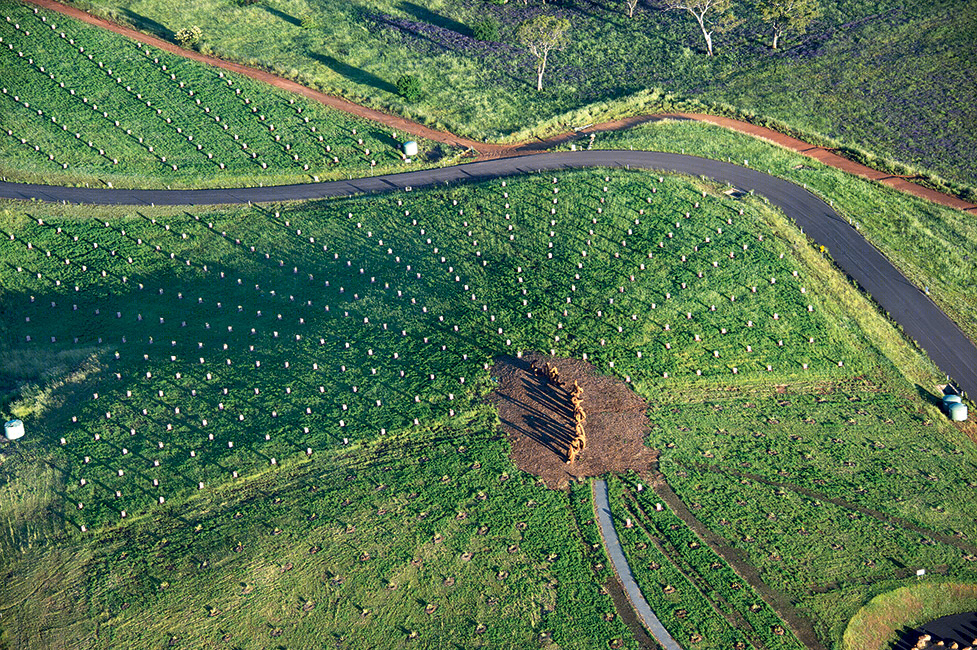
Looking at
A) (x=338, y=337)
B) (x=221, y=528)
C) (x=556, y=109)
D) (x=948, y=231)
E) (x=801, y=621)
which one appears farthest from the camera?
(x=556, y=109)

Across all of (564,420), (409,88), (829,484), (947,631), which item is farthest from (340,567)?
(409,88)

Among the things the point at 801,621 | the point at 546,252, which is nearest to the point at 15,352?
the point at 546,252

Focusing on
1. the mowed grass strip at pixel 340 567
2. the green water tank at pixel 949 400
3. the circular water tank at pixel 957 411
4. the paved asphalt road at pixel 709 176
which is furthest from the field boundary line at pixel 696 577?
the paved asphalt road at pixel 709 176

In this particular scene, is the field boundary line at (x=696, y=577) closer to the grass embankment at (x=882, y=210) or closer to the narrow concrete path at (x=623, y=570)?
the narrow concrete path at (x=623, y=570)

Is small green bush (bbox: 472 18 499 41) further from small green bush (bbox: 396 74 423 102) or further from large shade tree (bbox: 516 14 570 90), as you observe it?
small green bush (bbox: 396 74 423 102)

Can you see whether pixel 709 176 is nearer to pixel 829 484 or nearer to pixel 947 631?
pixel 829 484

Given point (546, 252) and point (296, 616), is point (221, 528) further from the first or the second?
point (546, 252)

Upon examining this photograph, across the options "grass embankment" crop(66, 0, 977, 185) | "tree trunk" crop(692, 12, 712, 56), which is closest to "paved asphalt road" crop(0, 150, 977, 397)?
"grass embankment" crop(66, 0, 977, 185)
